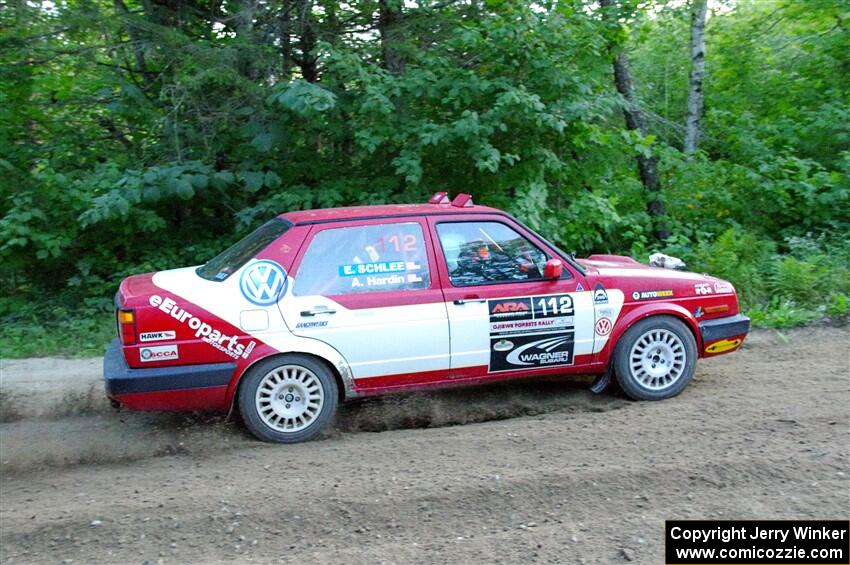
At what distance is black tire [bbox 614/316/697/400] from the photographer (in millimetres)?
6266

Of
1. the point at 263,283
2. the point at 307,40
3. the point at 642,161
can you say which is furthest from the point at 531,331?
the point at 642,161

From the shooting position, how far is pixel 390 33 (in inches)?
408

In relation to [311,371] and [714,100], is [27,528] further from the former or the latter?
[714,100]

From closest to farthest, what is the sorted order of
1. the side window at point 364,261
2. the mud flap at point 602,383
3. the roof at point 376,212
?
the side window at point 364,261 → the roof at point 376,212 → the mud flap at point 602,383

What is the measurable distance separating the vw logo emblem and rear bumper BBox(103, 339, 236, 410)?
50 cm

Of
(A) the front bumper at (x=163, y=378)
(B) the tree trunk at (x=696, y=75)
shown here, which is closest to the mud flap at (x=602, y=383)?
(A) the front bumper at (x=163, y=378)

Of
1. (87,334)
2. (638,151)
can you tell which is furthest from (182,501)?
(638,151)

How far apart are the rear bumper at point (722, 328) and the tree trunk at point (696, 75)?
20.9 ft

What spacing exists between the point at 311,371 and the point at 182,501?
1313 millimetres

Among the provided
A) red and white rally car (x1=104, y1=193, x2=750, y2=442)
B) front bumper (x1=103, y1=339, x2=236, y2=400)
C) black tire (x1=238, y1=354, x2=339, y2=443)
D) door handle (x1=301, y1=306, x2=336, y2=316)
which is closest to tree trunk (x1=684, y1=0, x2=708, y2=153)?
red and white rally car (x1=104, y1=193, x2=750, y2=442)

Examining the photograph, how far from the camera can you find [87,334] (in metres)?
8.79

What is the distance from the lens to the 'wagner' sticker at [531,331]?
5.93 metres

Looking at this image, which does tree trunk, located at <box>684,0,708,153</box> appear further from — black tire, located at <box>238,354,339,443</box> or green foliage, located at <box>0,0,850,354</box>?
black tire, located at <box>238,354,339,443</box>

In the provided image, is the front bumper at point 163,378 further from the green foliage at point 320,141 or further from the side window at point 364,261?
the green foliage at point 320,141
